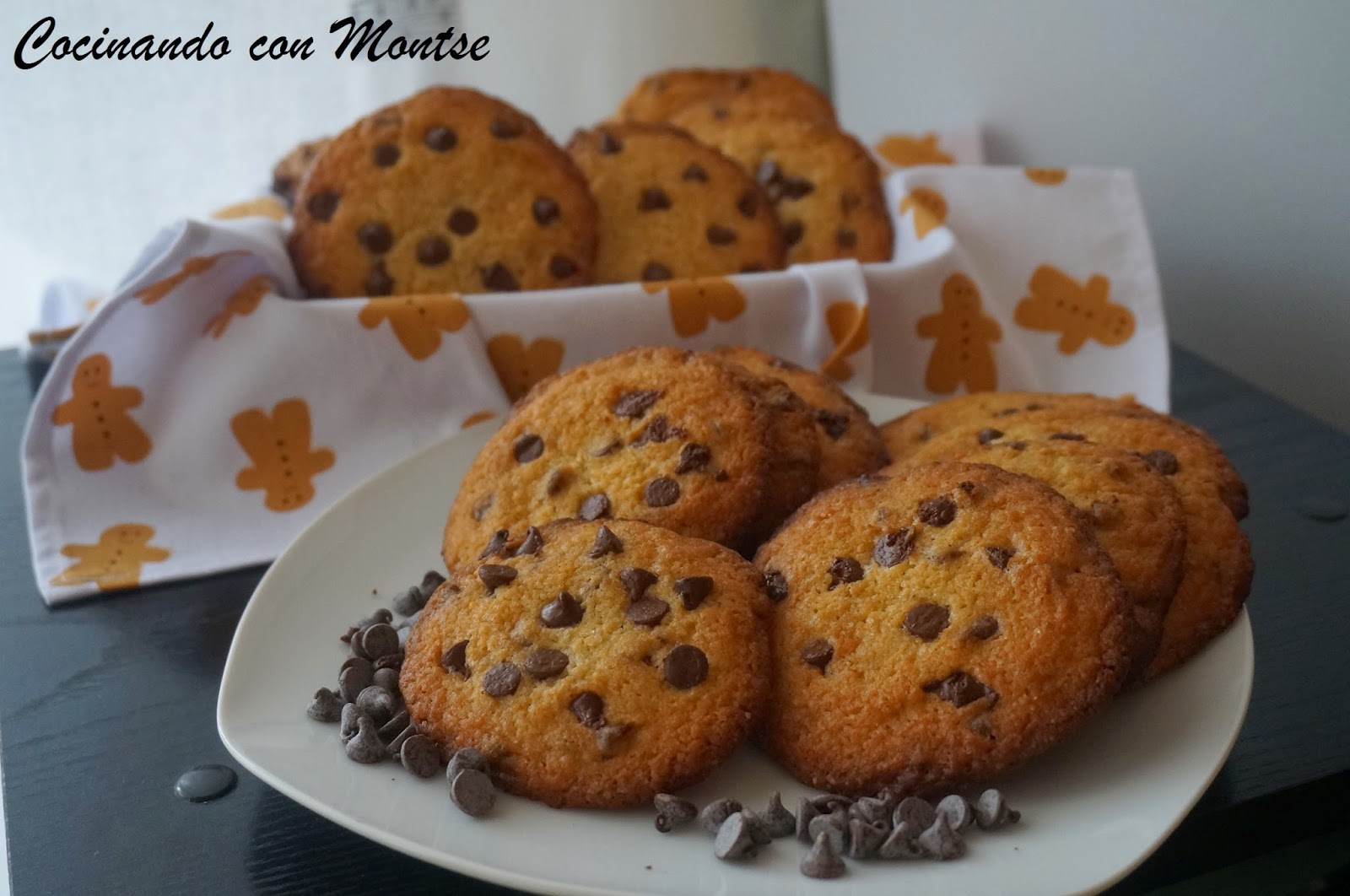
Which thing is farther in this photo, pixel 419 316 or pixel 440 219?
pixel 440 219

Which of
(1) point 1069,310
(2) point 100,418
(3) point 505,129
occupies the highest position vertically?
(3) point 505,129

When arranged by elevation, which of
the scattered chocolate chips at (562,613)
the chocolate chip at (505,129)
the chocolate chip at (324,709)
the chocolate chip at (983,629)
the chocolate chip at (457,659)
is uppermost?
the chocolate chip at (505,129)

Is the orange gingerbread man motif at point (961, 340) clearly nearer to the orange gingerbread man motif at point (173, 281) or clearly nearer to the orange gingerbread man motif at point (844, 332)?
the orange gingerbread man motif at point (844, 332)

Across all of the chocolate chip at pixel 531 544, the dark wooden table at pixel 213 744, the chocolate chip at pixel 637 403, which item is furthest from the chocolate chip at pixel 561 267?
the chocolate chip at pixel 531 544

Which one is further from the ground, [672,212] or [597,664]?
[672,212]

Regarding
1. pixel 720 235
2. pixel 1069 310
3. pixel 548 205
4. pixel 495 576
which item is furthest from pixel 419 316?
pixel 1069 310

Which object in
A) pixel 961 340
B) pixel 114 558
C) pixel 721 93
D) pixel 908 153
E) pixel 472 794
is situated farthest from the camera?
pixel 908 153

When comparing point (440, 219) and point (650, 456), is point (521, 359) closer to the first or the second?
point (440, 219)
